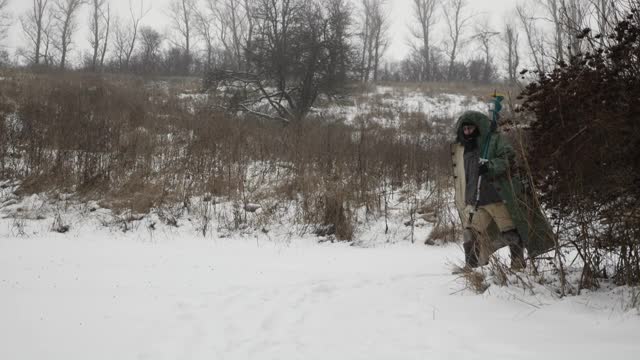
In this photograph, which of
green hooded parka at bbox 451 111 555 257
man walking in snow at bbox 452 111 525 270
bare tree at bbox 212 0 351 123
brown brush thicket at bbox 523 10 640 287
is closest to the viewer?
brown brush thicket at bbox 523 10 640 287

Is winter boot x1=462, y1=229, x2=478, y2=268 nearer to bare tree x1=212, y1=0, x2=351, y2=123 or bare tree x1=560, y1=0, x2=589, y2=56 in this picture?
bare tree x1=560, y1=0, x2=589, y2=56

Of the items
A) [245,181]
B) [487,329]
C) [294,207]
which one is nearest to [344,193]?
[294,207]

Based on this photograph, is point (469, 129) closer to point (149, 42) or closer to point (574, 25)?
point (574, 25)

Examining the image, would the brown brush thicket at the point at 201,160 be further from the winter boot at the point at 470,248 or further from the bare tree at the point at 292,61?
the winter boot at the point at 470,248

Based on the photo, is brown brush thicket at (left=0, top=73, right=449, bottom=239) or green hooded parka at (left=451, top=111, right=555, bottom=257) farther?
brown brush thicket at (left=0, top=73, right=449, bottom=239)

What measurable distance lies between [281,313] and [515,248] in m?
2.13

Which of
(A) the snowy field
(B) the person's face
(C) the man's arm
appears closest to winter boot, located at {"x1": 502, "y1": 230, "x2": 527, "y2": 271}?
(A) the snowy field

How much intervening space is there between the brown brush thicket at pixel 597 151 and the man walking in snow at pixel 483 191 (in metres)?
0.52

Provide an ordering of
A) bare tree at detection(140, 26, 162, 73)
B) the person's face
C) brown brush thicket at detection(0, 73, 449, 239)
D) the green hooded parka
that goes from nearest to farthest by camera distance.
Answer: the green hooded parka
the person's face
brown brush thicket at detection(0, 73, 449, 239)
bare tree at detection(140, 26, 162, 73)

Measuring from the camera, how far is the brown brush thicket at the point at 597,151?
278cm

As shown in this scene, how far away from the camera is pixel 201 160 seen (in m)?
9.25

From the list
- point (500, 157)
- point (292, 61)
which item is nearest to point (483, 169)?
point (500, 157)

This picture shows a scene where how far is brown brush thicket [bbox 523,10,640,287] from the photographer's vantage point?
2.78m

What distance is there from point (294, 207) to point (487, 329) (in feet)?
17.3
